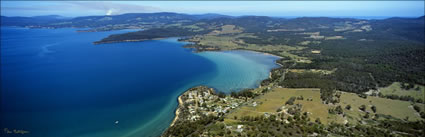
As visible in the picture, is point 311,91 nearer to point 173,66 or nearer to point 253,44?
point 173,66

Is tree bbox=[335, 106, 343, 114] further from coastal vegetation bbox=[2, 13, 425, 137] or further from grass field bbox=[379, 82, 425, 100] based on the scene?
grass field bbox=[379, 82, 425, 100]

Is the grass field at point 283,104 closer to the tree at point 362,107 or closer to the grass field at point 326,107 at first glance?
the grass field at point 326,107

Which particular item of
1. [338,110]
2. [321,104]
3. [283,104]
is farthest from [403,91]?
[283,104]

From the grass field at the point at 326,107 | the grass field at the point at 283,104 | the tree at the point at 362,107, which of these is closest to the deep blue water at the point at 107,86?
the grass field at the point at 283,104

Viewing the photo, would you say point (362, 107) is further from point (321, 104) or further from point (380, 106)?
point (321, 104)

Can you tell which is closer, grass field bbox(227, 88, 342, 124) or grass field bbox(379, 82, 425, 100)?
grass field bbox(227, 88, 342, 124)

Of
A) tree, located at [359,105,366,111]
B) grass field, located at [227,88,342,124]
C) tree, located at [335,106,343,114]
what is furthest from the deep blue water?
tree, located at [359,105,366,111]

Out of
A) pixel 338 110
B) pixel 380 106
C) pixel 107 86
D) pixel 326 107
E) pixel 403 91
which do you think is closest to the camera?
pixel 338 110

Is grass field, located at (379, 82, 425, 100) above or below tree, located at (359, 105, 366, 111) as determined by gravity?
above
